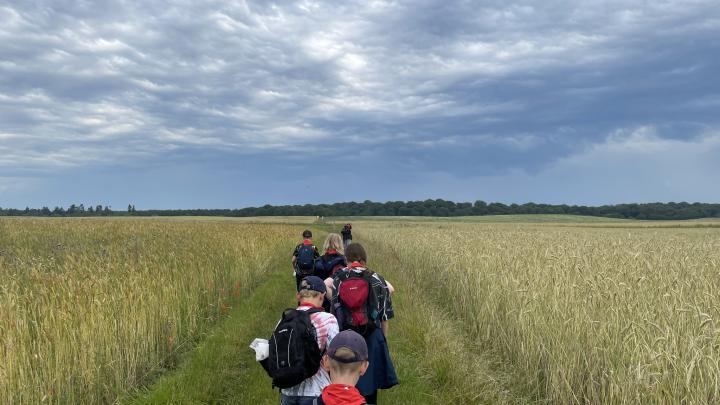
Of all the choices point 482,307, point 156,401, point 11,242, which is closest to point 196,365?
point 156,401

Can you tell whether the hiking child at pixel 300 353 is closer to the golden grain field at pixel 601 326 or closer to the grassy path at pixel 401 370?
the grassy path at pixel 401 370

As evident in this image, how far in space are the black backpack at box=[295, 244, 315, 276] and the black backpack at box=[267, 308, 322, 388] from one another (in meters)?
5.92

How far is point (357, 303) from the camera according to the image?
529cm

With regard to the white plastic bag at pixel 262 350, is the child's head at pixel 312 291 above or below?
above

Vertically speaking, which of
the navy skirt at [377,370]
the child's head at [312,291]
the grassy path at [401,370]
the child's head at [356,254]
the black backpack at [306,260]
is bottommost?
the grassy path at [401,370]

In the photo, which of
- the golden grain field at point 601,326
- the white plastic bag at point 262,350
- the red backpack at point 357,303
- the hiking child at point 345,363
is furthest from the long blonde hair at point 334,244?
the hiking child at point 345,363

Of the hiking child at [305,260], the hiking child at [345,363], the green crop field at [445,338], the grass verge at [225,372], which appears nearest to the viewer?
the hiking child at [345,363]

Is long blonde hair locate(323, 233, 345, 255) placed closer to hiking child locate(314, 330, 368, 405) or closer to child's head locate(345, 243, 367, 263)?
child's head locate(345, 243, 367, 263)

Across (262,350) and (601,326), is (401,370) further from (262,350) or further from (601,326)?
(262,350)

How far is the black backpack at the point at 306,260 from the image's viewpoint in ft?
32.8

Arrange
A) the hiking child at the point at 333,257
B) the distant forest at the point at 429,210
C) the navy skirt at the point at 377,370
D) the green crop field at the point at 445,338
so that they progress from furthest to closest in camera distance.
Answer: the distant forest at the point at 429,210 < the hiking child at the point at 333,257 < the navy skirt at the point at 377,370 < the green crop field at the point at 445,338

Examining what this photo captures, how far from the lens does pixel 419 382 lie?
679cm

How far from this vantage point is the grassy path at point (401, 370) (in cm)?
623

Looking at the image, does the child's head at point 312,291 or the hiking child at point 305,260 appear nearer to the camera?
the child's head at point 312,291
